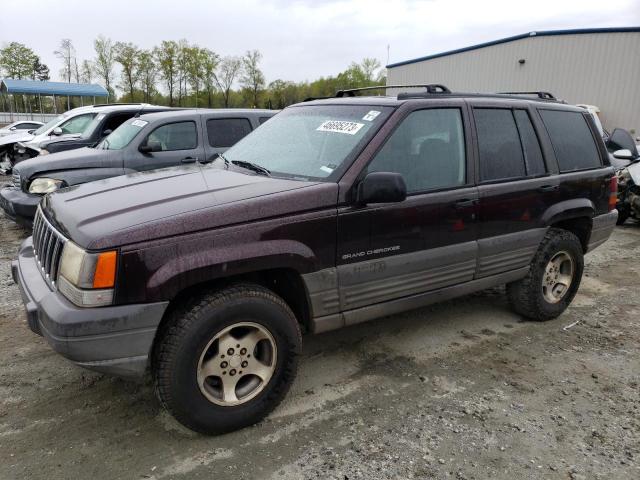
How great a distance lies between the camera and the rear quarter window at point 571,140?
432 centimetres

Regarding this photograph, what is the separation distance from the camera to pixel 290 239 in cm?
284

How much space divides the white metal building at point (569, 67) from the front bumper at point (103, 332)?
21.7 metres

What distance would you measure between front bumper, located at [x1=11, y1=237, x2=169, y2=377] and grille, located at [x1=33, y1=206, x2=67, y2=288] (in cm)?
18

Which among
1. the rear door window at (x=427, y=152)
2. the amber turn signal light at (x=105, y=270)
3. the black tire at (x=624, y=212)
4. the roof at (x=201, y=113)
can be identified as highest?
the roof at (x=201, y=113)

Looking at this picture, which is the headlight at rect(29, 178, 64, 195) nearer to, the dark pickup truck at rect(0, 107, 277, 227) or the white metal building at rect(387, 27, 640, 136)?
the dark pickup truck at rect(0, 107, 277, 227)

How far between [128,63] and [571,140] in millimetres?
52857

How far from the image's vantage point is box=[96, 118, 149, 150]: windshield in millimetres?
7168

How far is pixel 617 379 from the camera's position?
3.57 meters

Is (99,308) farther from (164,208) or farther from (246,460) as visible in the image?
(246,460)

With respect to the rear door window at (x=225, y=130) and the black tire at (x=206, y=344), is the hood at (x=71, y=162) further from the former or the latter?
the black tire at (x=206, y=344)

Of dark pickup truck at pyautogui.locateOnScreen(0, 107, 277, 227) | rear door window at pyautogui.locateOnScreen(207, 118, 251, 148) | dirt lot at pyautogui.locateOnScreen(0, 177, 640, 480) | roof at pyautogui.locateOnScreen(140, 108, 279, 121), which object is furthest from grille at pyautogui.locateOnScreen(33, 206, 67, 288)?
rear door window at pyautogui.locateOnScreen(207, 118, 251, 148)

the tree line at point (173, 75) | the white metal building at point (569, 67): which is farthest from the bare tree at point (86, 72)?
the white metal building at point (569, 67)

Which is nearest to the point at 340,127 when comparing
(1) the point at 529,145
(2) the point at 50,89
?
(1) the point at 529,145

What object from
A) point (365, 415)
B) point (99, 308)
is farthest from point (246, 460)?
point (99, 308)
